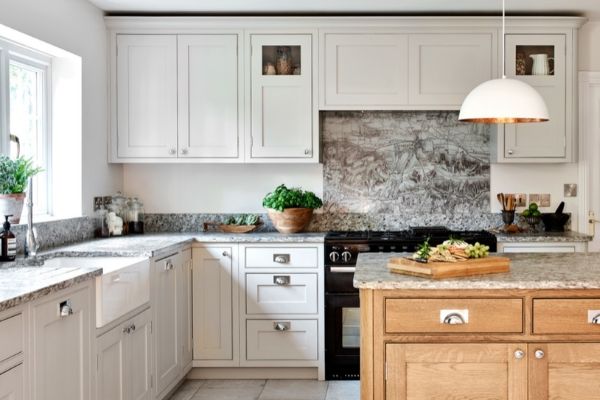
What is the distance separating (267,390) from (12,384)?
242 centimetres

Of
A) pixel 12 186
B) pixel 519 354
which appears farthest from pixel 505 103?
pixel 12 186

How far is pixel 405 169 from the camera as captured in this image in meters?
5.18

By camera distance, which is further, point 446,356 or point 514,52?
point 514,52

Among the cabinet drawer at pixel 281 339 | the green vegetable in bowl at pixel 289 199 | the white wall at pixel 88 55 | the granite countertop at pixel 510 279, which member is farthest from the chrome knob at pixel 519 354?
the white wall at pixel 88 55

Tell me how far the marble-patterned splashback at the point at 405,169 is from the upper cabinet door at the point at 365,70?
357mm

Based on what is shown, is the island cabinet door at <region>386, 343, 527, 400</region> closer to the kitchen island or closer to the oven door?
the kitchen island

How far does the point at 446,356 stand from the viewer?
2.69 meters

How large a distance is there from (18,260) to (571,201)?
390cm

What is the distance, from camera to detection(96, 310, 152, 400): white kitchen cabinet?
10.1 ft

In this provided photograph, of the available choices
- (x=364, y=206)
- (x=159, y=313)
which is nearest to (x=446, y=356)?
(x=159, y=313)

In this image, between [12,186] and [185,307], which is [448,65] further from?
[12,186]

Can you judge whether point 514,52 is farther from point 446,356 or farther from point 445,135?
point 446,356

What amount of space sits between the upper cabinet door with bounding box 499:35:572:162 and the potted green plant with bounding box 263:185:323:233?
1.42 meters

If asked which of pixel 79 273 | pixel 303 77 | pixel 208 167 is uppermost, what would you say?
pixel 303 77
